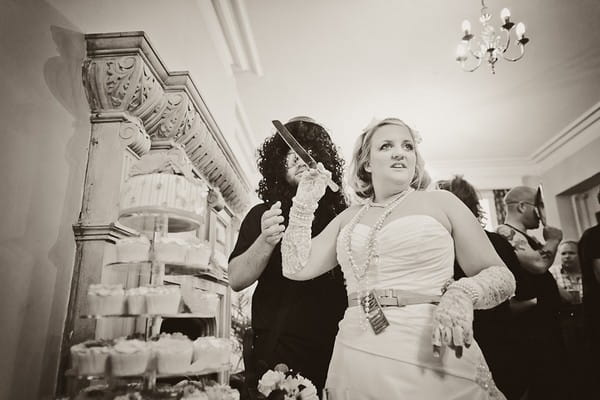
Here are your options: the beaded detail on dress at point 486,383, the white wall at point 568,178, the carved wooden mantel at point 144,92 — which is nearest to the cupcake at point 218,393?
the beaded detail on dress at point 486,383

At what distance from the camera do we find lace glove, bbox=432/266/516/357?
1.07m

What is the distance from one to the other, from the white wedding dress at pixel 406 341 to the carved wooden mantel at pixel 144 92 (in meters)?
1.15

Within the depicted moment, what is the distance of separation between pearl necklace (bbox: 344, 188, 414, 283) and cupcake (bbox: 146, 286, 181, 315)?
573mm

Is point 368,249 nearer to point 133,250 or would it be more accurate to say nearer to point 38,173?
point 133,250

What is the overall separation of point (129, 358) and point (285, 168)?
1200 millimetres

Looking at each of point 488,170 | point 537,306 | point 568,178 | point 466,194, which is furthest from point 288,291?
point 488,170

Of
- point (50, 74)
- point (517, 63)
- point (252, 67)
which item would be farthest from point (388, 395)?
point (517, 63)

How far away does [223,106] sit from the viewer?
13.9ft

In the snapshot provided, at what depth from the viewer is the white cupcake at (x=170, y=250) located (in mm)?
1142

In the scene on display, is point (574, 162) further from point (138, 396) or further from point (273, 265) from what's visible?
point (138, 396)

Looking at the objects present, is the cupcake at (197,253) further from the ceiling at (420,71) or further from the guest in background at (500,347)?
the ceiling at (420,71)

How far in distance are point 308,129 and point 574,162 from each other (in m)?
6.20

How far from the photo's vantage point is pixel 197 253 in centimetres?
125

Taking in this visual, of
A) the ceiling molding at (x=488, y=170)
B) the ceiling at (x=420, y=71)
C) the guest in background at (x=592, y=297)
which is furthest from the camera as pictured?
the ceiling molding at (x=488, y=170)
